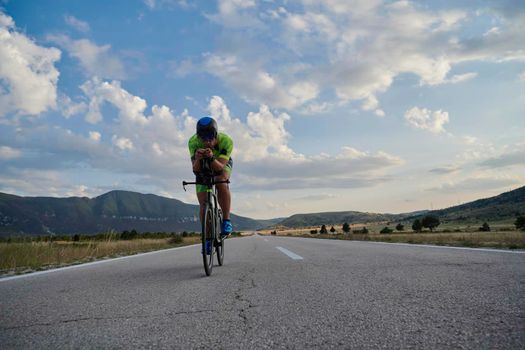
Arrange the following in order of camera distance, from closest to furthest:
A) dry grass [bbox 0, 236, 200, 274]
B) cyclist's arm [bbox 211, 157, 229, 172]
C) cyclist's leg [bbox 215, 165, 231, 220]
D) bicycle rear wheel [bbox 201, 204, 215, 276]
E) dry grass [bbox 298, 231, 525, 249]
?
1. bicycle rear wheel [bbox 201, 204, 215, 276]
2. cyclist's arm [bbox 211, 157, 229, 172]
3. cyclist's leg [bbox 215, 165, 231, 220]
4. dry grass [bbox 0, 236, 200, 274]
5. dry grass [bbox 298, 231, 525, 249]

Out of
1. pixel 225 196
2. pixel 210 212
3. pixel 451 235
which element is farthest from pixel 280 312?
pixel 451 235

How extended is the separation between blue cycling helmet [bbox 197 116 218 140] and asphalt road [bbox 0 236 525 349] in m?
2.03

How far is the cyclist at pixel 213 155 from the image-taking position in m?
5.15

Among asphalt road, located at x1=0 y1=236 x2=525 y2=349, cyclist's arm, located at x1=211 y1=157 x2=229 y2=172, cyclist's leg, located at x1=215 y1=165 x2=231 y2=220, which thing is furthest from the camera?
cyclist's leg, located at x1=215 y1=165 x2=231 y2=220

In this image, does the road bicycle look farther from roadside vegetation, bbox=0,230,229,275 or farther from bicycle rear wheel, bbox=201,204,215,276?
roadside vegetation, bbox=0,230,229,275

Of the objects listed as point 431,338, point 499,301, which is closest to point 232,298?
Result: point 431,338

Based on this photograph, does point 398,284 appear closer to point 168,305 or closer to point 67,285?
point 168,305

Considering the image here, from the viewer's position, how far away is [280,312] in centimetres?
258

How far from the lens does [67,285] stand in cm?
440

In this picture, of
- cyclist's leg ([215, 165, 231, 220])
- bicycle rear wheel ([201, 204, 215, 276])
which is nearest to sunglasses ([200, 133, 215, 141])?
cyclist's leg ([215, 165, 231, 220])

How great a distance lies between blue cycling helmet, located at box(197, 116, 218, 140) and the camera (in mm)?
5133

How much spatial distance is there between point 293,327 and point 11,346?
161 cm

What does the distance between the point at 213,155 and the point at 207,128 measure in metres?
0.40

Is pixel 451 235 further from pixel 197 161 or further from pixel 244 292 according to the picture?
pixel 244 292
